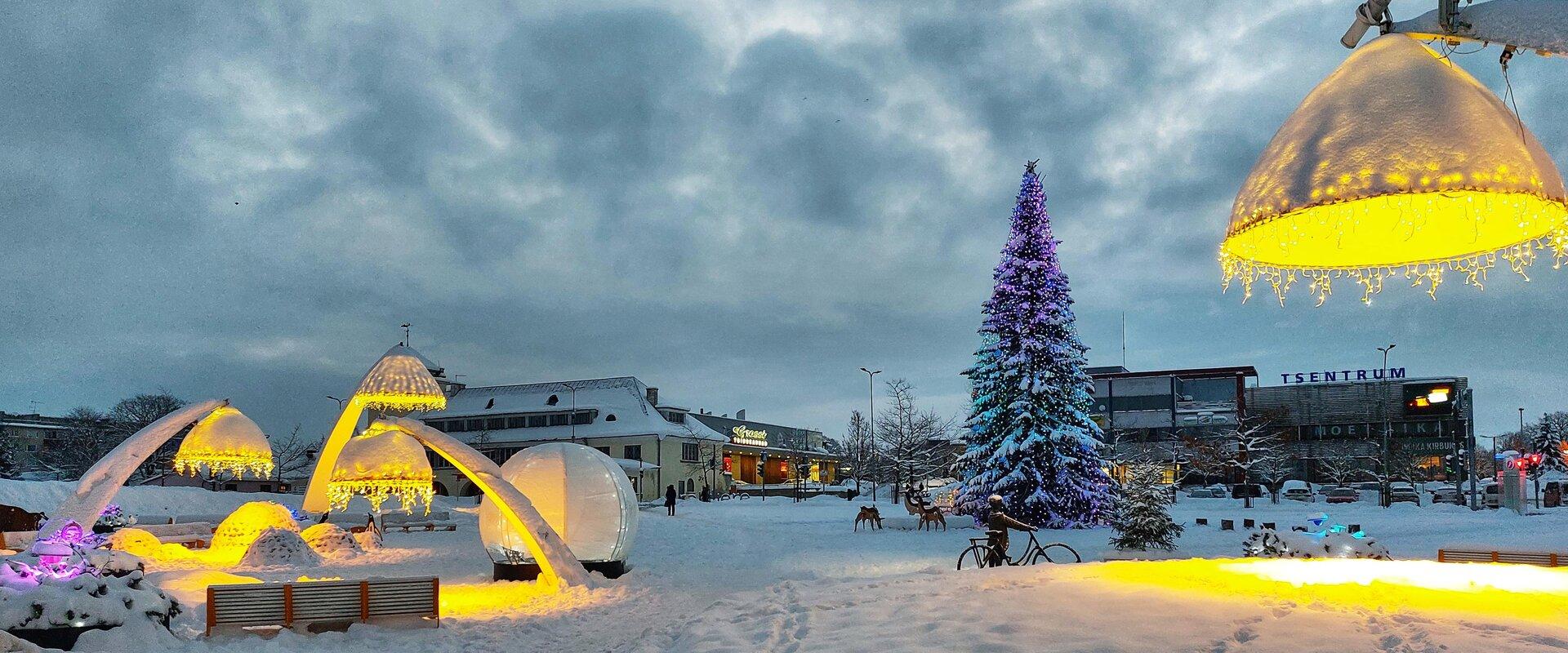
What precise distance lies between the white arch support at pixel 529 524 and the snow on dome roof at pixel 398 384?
19.9 ft

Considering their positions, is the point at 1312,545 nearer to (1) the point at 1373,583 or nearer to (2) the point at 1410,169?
(1) the point at 1373,583

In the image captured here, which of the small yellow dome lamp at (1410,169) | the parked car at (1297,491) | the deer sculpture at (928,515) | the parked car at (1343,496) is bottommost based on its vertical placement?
the parked car at (1297,491)

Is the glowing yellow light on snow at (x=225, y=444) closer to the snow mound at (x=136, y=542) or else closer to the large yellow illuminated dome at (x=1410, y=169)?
the snow mound at (x=136, y=542)

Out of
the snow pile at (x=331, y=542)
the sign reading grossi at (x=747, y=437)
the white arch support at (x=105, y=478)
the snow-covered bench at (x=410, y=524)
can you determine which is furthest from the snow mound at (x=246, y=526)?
the sign reading grossi at (x=747, y=437)

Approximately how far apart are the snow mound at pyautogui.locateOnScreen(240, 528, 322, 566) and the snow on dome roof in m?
3.64

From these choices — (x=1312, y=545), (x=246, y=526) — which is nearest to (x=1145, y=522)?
(x=1312, y=545)

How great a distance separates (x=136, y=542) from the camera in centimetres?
2359

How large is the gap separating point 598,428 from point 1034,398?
146 ft

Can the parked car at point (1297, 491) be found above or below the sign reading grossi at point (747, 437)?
below

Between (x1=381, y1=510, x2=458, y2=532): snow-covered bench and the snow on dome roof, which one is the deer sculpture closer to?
the snow on dome roof

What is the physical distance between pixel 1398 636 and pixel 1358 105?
14.8 feet

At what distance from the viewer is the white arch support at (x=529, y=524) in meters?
17.0

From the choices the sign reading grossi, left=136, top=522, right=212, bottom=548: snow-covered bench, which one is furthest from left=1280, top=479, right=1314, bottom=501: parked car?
left=136, top=522, right=212, bottom=548: snow-covered bench

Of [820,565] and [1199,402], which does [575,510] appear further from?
[1199,402]
